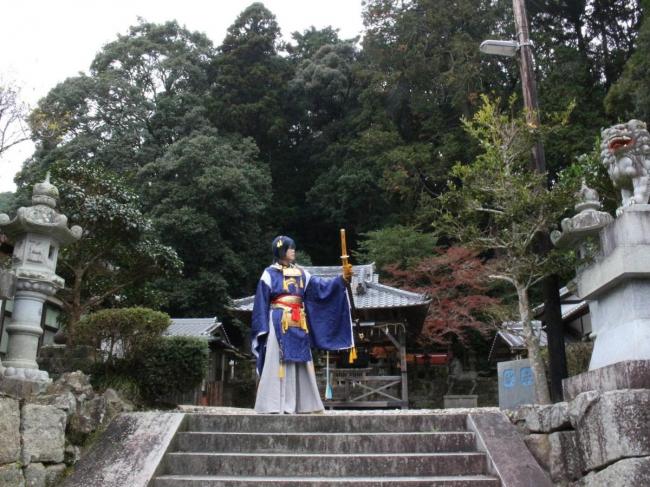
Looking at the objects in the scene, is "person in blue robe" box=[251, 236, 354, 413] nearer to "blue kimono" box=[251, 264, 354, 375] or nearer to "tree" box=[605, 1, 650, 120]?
"blue kimono" box=[251, 264, 354, 375]

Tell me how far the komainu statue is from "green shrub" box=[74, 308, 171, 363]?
19.1 feet

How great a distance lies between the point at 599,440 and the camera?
13.5 feet

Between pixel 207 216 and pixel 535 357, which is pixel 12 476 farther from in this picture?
pixel 207 216

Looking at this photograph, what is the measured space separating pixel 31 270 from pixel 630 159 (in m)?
6.16

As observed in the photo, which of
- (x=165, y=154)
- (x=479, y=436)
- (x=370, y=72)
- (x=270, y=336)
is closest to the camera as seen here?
(x=479, y=436)

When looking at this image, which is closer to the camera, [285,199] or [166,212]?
[166,212]

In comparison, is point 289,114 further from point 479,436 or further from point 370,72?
→ point 479,436

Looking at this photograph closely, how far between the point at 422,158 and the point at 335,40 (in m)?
Answer: 17.6

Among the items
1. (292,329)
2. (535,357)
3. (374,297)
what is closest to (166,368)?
(292,329)

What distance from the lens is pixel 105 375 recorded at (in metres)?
7.62

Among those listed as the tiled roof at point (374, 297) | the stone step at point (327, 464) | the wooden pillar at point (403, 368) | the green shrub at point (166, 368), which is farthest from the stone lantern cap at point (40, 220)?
the wooden pillar at point (403, 368)

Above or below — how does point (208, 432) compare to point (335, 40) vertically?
below

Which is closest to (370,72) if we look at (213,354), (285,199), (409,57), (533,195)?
(409,57)

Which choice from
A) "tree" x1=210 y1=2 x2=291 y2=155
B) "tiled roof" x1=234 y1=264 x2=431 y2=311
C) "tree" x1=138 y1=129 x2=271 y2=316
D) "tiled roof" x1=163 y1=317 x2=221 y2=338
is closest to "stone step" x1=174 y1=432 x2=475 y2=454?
"tiled roof" x1=234 y1=264 x2=431 y2=311
